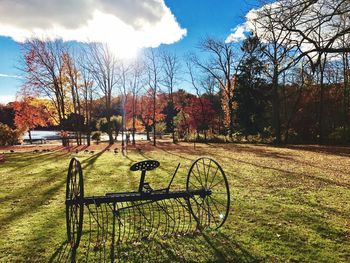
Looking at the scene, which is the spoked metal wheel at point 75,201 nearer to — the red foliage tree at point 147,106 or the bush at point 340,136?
the bush at point 340,136

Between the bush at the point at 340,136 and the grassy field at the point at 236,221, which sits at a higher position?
the bush at the point at 340,136

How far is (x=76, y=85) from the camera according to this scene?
32094mm

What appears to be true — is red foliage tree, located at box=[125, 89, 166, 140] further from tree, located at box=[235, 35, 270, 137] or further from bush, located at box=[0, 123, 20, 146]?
bush, located at box=[0, 123, 20, 146]

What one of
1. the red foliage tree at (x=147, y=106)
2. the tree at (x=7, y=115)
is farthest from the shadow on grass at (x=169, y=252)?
the tree at (x=7, y=115)

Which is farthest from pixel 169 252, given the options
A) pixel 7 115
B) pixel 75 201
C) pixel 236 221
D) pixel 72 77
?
pixel 7 115

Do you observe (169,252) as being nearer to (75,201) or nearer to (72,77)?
A: (75,201)

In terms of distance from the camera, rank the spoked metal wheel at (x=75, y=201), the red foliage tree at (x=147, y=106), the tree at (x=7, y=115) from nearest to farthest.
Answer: the spoked metal wheel at (x=75, y=201) < the red foliage tree at (x=147, y=106) < the tree at (x=7, y=115)

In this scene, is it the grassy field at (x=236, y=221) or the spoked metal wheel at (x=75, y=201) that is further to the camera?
the grassy field at (x=236, y=221)

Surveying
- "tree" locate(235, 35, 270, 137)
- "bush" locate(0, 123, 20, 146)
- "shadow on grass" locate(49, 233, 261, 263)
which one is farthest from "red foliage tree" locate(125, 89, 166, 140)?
"shadow on grass" locate(49, 233, 261, 263)

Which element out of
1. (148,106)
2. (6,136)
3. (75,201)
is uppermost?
(148,106)

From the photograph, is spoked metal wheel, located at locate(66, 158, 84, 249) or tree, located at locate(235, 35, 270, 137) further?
tree, located at locate(235, 35, 270, 137)

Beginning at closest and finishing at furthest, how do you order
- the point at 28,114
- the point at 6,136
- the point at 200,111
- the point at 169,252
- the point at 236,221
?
the point at 169,252, the point at 236,221, the point at 6,136, the point at 28,114, the point at 200,111

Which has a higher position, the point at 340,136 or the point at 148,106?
the point at 148,106

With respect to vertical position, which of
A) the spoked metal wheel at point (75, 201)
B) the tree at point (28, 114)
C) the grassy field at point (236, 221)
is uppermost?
the tree at point (28, 114)
